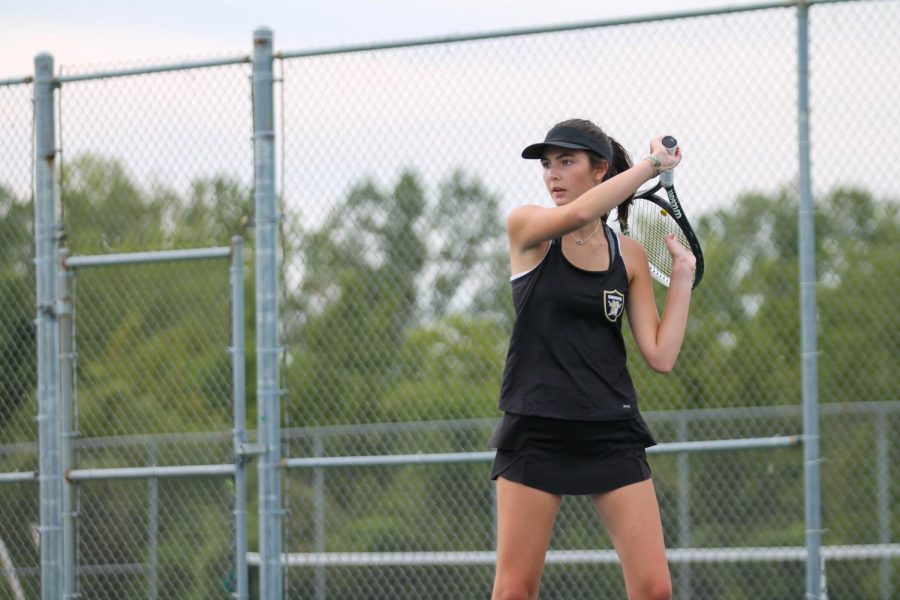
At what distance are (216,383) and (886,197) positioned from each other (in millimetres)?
4350

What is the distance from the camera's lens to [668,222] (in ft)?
14.1

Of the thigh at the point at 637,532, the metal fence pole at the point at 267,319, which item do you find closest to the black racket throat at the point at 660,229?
the thigh at the point at 637,532

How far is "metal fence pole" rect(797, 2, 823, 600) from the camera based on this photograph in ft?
18.3

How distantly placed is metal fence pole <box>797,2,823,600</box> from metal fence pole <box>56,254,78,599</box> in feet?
11.6

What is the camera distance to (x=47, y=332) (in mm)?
6348

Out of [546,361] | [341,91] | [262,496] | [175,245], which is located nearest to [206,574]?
[262,496]

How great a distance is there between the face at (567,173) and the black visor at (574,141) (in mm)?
37

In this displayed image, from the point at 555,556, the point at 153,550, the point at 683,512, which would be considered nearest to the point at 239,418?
the point at 153,550

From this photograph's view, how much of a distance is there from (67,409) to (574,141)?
137 inches

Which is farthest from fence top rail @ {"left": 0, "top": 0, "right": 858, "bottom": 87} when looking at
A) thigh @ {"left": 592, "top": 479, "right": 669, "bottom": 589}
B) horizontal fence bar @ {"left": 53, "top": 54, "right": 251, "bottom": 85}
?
thigh @ {"left": 592, "top": 479, "right": 669, "bottom": 589}

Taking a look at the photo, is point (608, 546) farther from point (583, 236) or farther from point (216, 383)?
point (583, 236)

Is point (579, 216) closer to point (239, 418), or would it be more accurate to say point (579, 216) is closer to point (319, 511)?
point (239, 418)

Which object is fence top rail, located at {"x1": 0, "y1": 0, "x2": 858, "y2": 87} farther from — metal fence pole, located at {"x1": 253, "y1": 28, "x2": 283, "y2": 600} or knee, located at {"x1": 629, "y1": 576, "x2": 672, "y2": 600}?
knee, located at {"x1": 629, "y1": 576, "x2": 672, "y2": 600}

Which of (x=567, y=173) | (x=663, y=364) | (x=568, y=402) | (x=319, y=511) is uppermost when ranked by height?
(x=567, y=173)
